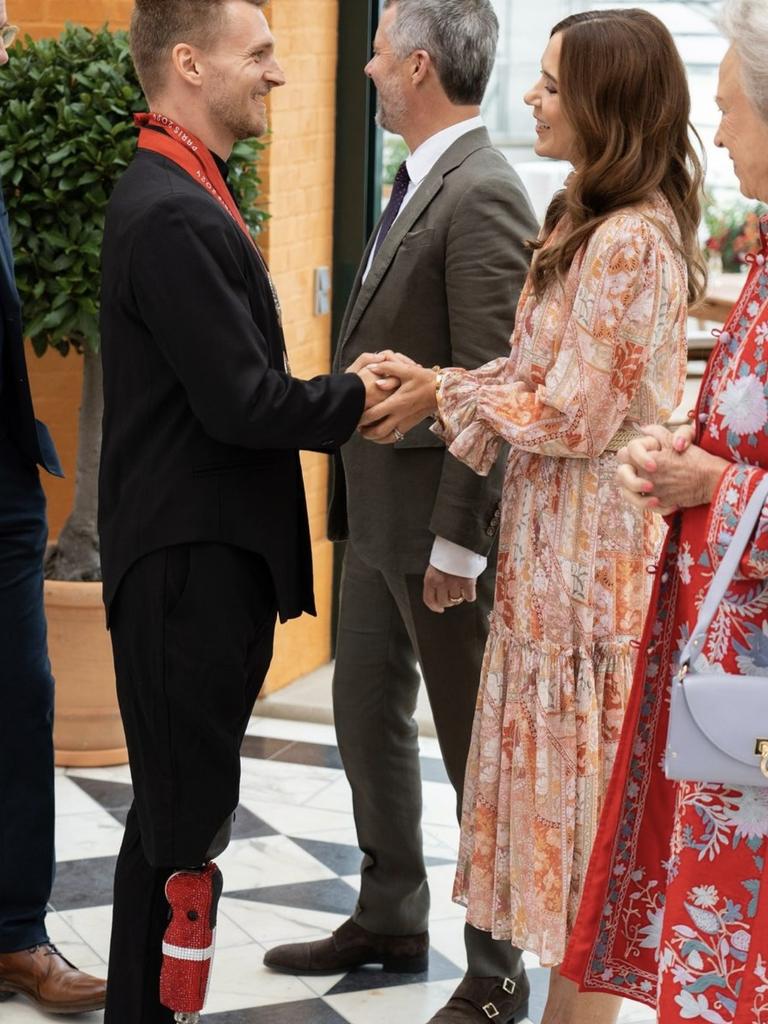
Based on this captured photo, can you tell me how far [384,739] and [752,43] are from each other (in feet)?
5.61

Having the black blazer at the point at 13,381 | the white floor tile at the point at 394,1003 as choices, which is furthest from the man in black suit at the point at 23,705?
the white floor tile at the point at 394,1003

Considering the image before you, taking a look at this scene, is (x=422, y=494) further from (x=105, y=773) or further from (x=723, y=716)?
(x=105, y=773)

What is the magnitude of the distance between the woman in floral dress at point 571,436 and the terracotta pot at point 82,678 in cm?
183

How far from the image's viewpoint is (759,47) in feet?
6.86

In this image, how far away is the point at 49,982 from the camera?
3.19 meters

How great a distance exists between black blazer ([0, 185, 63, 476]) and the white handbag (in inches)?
60.6

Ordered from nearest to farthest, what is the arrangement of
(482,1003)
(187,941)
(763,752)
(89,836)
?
(763,752), (187,941), (482,1003), (89,836)

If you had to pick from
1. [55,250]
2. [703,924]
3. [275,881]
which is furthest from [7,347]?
[703,924]

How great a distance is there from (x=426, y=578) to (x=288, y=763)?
68.6 inches

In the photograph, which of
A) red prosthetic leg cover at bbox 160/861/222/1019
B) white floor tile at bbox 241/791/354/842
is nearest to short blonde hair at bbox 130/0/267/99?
red prosthetic leg cover at bbox 160/861/222/1019

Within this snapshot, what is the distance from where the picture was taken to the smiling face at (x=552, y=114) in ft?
8.86

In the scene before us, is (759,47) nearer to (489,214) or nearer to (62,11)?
(489,214)

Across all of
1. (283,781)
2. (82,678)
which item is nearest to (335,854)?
(283,781)

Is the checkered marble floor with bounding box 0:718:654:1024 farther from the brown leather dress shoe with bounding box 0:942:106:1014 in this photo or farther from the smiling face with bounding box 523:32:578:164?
the smiling face with bounding box 523:32:578:164
